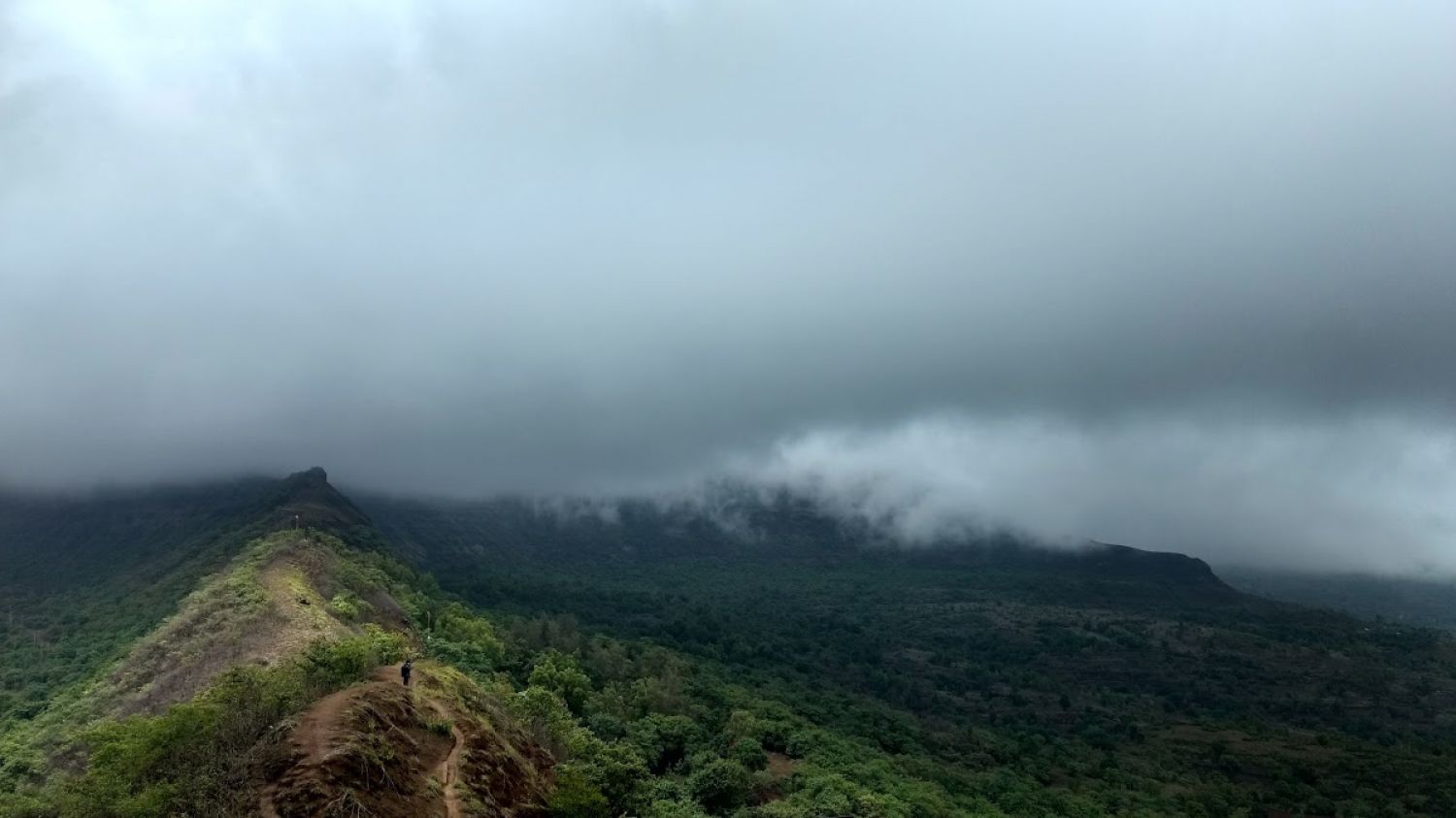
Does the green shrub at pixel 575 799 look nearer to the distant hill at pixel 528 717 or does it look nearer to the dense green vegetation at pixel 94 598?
the distant hill at pixel 528 717

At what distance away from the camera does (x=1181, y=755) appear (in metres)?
143

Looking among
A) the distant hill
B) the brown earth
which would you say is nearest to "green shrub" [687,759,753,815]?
the distant hill

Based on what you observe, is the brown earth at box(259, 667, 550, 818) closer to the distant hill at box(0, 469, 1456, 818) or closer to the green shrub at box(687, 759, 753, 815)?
the distant hill at box(0, 469, 1456, 818)

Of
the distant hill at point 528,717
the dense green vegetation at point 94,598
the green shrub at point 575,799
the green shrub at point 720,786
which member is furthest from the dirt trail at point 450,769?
the dense green vegetation at point 94,598

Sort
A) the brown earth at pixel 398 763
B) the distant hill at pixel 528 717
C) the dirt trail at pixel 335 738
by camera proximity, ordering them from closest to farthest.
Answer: the brown earth at pixel 398 763 < the dirt trail at pixel 335 738 < the distant hill at pixel 528 717

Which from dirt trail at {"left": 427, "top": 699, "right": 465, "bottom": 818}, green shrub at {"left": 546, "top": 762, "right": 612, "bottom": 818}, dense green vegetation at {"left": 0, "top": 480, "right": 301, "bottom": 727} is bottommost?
dense green vegetation at {"left": 0, "top": 480, "right": 301, "bottom": 727}

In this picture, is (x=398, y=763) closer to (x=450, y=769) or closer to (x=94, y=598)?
(x=450, y=769)

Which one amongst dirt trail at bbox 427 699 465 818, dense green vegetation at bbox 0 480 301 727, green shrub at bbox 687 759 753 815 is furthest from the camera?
dense green vegetation at bbox 0 480 301 727

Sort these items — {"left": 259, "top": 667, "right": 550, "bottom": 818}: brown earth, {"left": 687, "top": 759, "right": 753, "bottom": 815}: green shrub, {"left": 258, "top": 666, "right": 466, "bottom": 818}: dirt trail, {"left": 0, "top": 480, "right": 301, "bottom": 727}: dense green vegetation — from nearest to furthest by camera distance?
1. {"left": 259, "top": 667, "right": 550, "bottom": 818}: brown earth
2. {"left": 258, "top": 666, "right": 466, "bottom": 818}: dirt trail
3. {"left": 687, "top": 759, "right": 753, "bottom": 815}: green shrub
4. {"left": 0, "top": 480, "right": 301, "bottom": 727}: dense green vegetation

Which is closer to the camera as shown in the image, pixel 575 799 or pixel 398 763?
pixel 398 763

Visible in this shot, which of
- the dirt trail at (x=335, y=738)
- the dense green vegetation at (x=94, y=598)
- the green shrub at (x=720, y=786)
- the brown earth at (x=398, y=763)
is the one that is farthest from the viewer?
the dense green vegetation at (x=94, y=598)

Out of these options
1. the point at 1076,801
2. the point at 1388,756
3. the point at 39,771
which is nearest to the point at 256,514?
the point at 39,771

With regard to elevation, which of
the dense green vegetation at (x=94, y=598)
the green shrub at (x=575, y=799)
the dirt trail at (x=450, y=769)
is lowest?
the dense green vegetation at (x=94, y=598)

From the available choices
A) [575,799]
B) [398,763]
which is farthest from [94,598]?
[398,763]
